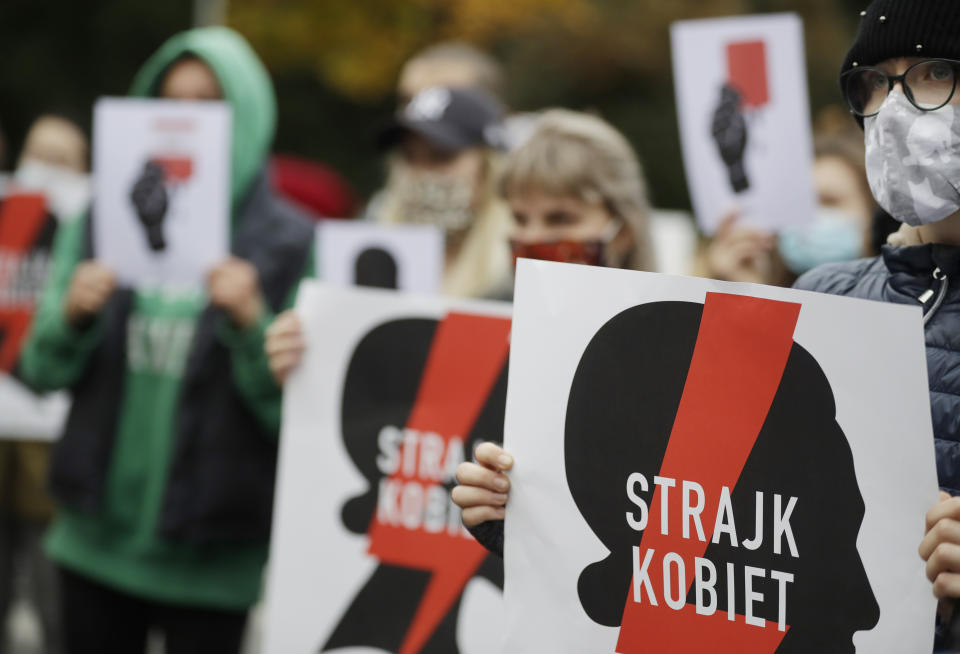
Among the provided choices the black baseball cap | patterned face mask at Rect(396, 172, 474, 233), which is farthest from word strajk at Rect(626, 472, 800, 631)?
the black baseball cap

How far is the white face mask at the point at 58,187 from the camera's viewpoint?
592cm

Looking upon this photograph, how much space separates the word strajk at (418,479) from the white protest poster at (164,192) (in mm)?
911

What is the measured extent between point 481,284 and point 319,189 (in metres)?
6.22

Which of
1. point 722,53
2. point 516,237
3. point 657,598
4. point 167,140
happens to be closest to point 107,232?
point 167,140

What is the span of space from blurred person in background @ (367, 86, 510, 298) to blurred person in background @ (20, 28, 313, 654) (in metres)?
0.39

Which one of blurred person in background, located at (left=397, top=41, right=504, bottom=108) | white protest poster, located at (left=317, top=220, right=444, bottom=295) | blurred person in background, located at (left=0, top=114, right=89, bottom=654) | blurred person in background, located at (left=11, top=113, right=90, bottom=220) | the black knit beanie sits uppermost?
blurred person in background, located at (left=397, top=41, right=504, bottom=108)

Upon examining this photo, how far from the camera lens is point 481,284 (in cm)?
380

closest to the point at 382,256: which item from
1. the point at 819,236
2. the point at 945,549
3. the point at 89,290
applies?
the point at 89,290

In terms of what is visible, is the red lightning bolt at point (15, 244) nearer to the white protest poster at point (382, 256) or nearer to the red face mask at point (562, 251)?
the white protest poster at point (382, 256)

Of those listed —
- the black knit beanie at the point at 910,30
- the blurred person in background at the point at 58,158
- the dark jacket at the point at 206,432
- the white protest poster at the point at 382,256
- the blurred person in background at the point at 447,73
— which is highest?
the blurred person in background at the point at 447,73

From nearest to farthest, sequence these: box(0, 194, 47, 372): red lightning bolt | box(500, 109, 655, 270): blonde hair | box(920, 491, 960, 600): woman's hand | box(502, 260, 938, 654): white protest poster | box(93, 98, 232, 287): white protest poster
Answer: box(920, 491, 960, 600): woman's hand
box(502, 260, 938, 654): white protest poster
box(500, 109, 655, 270): blonde hair
box(93, 98, 232, 287): white protest poster
box(0, 194, 47, 372): red lightning bolt

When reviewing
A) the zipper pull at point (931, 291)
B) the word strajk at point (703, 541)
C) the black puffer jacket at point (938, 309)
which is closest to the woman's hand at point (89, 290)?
the word strajk at point (703, 541)

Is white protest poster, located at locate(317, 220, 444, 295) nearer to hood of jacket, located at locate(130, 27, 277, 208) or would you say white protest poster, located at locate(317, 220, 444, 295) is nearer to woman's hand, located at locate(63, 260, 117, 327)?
hood of jacket, located at locate(130, 27, 277, 208)

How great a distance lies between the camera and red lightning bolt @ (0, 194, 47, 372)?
558 centimetres
